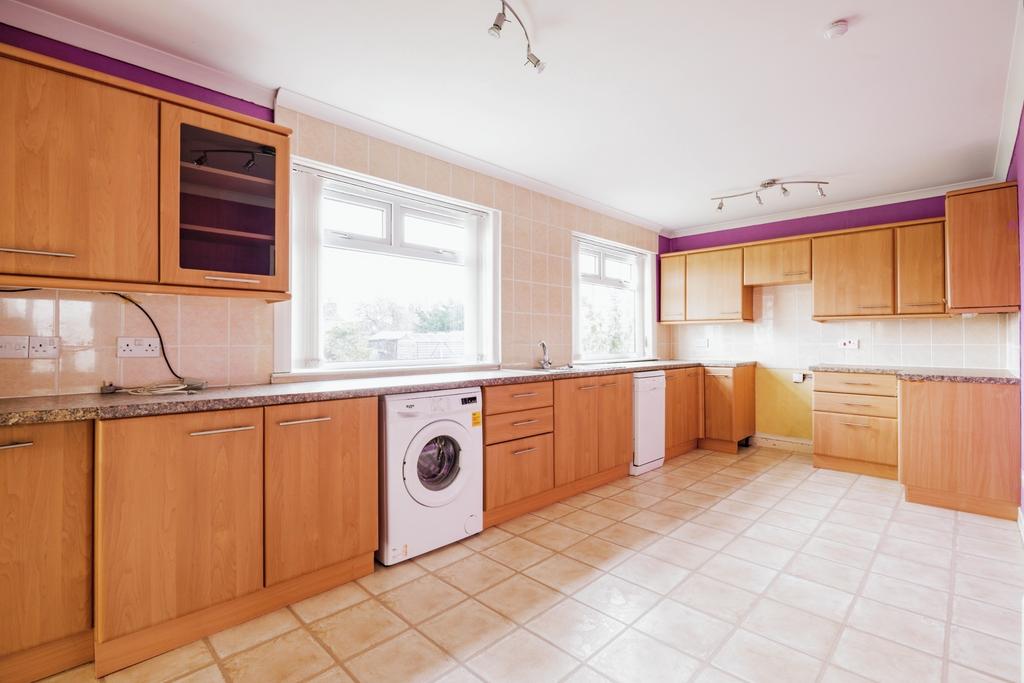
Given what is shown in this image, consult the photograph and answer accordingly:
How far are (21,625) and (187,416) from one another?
780 millimetres

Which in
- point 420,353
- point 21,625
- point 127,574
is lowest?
point 21,625

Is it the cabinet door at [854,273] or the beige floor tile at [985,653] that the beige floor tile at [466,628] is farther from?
the cabinet door at [854,273]

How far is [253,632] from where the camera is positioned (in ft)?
5.95

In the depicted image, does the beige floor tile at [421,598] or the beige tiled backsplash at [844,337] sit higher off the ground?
the beige tiled backsplash at [844,337]

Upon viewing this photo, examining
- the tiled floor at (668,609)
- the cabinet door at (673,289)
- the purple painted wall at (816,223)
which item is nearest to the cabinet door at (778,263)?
the purple painted wall at (816,223)

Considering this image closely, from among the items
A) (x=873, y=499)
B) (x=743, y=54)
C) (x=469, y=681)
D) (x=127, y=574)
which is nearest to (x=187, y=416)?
(x=127, y=574)

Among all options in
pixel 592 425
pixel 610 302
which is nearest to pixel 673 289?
pixel 610 302

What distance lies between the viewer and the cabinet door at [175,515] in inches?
61.9

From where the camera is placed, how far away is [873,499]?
10.9ft

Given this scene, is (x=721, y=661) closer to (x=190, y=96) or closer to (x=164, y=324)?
(x=164, y=324)

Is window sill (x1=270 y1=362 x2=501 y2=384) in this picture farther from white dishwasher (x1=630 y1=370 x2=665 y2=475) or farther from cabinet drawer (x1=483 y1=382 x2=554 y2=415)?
white dishwasher (x1=630 y1=370 x2=665 y2=475)

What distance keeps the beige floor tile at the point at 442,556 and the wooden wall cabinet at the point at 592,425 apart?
0.90 meters

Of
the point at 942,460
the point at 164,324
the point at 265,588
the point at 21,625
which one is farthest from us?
the point at 942,460

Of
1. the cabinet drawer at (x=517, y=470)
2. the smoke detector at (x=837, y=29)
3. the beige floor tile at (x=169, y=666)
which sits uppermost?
the smoke detector at (x=837, y=29)
